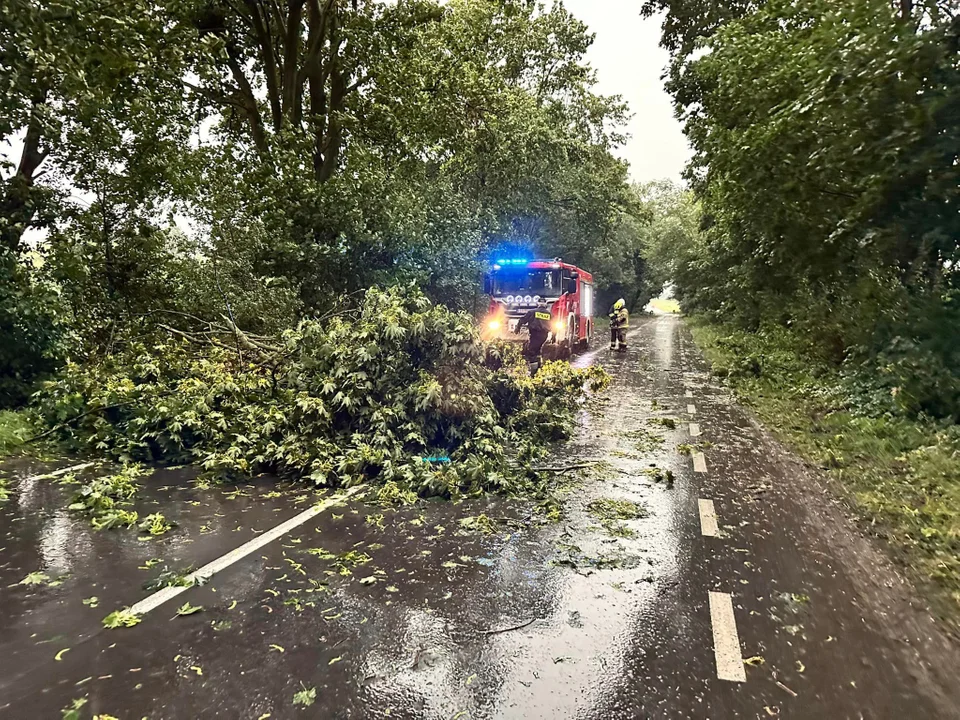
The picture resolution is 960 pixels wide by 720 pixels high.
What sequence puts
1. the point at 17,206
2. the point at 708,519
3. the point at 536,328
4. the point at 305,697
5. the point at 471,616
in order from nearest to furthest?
1. the point at 305,697
2. the point at 471,616
3. the point at 708,519
4. the point at 17,206
5. the point at 536,328

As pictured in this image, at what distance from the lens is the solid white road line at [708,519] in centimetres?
572

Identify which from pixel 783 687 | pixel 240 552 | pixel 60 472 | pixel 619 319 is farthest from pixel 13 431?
pixel 619 319

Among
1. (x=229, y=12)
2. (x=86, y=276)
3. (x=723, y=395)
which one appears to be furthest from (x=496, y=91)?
(x=86, y=276)

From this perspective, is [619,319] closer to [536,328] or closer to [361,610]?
[536,328]

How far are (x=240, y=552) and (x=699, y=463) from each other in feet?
18.9

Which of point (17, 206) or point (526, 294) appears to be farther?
point (526, 294)

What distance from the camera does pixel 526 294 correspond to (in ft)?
63.7

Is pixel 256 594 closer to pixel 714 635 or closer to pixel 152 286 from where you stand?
pixel 714 635

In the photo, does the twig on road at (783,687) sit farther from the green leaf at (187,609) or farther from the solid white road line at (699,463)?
the solid white road line at (699,463)

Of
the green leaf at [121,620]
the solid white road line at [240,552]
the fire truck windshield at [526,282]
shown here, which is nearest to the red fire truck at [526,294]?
the fire truck windshield at [526,282]

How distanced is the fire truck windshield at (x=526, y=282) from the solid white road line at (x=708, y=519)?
43.8 ft

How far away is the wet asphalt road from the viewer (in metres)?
3.32

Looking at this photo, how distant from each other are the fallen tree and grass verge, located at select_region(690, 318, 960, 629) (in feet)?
12.2

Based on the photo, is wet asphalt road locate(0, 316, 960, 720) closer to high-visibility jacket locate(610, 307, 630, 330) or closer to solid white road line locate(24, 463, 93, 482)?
solid white road line locate(24, 463, 93, 482)
